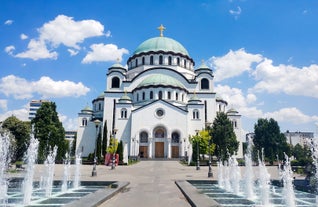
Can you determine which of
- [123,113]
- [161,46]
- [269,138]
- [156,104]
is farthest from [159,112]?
[269,138]

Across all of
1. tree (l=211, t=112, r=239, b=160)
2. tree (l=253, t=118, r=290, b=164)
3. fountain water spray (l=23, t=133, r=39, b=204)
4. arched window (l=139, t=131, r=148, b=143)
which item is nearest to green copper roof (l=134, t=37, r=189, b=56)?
arched window (l=139, t=131, r=148, b=143)

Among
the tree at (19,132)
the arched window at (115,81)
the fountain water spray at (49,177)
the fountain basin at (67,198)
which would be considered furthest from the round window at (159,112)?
the fountain basin at (67,198)

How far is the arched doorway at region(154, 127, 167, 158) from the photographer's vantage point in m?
40.9

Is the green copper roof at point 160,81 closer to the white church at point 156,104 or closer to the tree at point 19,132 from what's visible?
the white church at point 156,104

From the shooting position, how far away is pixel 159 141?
136 feet

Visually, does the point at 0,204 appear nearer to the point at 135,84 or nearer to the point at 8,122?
the point at 8,122

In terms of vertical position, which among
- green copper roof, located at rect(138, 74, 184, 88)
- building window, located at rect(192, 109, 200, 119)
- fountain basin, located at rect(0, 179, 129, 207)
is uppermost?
green copper roof, located at rect(138, 74, 184, 88)

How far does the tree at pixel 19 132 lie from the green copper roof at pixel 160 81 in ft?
64.1

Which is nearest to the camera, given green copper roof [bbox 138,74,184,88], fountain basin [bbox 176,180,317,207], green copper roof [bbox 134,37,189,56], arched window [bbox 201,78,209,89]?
fountain basin [bbox 176,180,317,207]

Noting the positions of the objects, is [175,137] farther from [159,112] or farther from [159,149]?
[159,112]

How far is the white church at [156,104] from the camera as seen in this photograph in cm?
4106

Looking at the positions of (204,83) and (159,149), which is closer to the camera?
(159,149)

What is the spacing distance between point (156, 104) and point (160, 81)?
4795 millimetres

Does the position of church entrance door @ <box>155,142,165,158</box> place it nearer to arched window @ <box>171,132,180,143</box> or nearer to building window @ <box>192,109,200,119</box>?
arched window @ <box>171,132,180,143</box>
